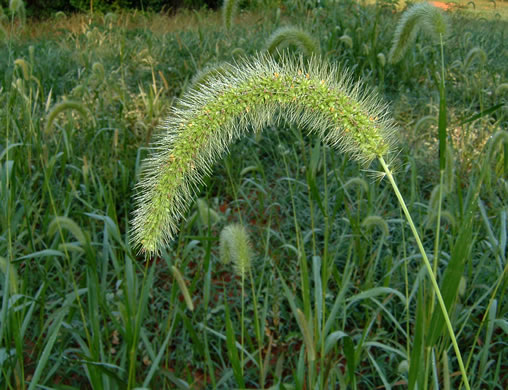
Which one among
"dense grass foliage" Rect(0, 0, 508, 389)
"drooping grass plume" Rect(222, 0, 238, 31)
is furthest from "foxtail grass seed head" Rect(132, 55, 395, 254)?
"drooping grass plume" Rect(222, 0, 238, 31)

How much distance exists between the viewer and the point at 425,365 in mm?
1464

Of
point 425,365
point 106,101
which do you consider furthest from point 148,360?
point 106,101

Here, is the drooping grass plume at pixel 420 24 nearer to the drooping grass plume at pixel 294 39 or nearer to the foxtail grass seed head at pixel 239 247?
the drooping grass plume at pixel 294 39

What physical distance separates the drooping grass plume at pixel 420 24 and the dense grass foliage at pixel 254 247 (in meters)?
0.26

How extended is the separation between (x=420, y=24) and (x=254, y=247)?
1530 mm

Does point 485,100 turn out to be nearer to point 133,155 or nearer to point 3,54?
point 133,155

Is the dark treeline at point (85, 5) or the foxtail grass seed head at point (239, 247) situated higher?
the foxtail grass seed head at point (239, 247)

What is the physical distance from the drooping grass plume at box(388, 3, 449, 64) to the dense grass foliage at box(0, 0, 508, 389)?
10.2 inches

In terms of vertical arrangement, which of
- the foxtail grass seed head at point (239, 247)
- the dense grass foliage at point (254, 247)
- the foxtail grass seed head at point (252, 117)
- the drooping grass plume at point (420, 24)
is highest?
the drooping grass plume at point (420, 24)

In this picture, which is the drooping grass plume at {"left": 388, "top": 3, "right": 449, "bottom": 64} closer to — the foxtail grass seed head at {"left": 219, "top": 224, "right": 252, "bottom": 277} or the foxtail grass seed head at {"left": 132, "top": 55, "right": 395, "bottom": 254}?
the foxtail grass seed head at {"left": 132, "top": 55, "right": 395, "bottom": 254}

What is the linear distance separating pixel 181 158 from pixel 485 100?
4.07 metres

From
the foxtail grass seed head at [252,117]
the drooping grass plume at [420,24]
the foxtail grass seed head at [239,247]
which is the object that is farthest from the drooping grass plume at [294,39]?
the foxtail grass seed head at [252,117]

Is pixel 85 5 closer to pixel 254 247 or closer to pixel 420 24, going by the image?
pixel 254 247

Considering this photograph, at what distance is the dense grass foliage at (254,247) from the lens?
1.91 meters
